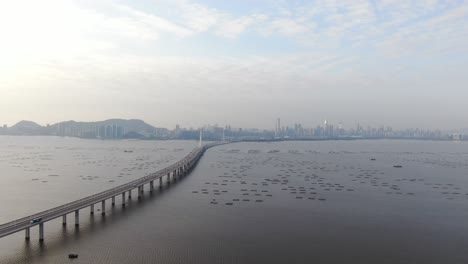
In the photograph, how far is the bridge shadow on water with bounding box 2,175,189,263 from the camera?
46.8ft

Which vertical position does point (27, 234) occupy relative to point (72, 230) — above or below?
above

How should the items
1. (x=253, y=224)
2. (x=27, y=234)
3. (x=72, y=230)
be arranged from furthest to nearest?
(x=253, y=224) → (x=72, y=230) → (x=27, y=234)

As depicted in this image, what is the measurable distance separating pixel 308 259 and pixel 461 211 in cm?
1410

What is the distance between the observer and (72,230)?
56.9ft

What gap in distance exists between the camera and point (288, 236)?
1723cm

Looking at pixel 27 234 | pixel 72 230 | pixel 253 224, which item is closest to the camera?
pixel 27 234

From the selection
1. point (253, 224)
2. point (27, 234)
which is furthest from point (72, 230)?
point (253, 224)

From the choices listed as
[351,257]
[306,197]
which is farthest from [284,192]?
[351,257]

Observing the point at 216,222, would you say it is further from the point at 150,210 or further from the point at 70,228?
the point at 70,228

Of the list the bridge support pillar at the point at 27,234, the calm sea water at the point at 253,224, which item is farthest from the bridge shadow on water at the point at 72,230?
the bridge support pillar at the point at 27,234

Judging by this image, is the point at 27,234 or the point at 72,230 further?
the point at 72,230

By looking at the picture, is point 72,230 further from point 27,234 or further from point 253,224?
point 253,224

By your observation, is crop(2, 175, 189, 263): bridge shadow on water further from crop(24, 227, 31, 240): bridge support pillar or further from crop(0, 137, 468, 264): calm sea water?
crop(24, 227, 31, 240): bridge support pillar

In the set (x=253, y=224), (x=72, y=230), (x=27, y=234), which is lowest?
(x=253, y=224)
